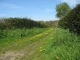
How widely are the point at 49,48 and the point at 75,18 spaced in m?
3.63

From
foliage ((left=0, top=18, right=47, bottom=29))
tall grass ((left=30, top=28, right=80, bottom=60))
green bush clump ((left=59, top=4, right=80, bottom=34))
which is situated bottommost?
tall grass ((left=30, top=28, right=80, bottom=60))

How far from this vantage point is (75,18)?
12.9 m

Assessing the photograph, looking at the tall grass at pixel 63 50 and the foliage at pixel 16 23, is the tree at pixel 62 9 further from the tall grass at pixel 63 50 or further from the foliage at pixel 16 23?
the tall grass at pixel 63 50

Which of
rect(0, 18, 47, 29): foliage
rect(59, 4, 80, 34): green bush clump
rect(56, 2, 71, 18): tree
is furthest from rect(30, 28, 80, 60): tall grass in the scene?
rect(56, 2, 71, 18): tree

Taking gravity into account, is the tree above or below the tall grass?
above

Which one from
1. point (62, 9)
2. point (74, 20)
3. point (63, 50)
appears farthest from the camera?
point (62, 9)

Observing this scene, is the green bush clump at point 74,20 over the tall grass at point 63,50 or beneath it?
over

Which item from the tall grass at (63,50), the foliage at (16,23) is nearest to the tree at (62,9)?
the foliage at (16,23)

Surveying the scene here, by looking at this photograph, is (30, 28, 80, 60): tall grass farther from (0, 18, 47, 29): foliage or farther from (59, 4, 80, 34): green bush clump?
(0, 18, 47, 29): foliage

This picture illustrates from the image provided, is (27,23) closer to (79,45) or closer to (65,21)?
(65,21)

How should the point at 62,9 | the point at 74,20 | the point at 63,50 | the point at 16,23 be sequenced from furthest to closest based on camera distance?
the point at 62,9
the point at 16,23
the point at 74,20
the point at 63,50

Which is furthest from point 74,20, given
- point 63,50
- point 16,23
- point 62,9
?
point 62,9

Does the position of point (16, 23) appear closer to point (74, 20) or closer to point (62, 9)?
point (74, 20)

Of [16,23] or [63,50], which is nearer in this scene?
[63,50]
